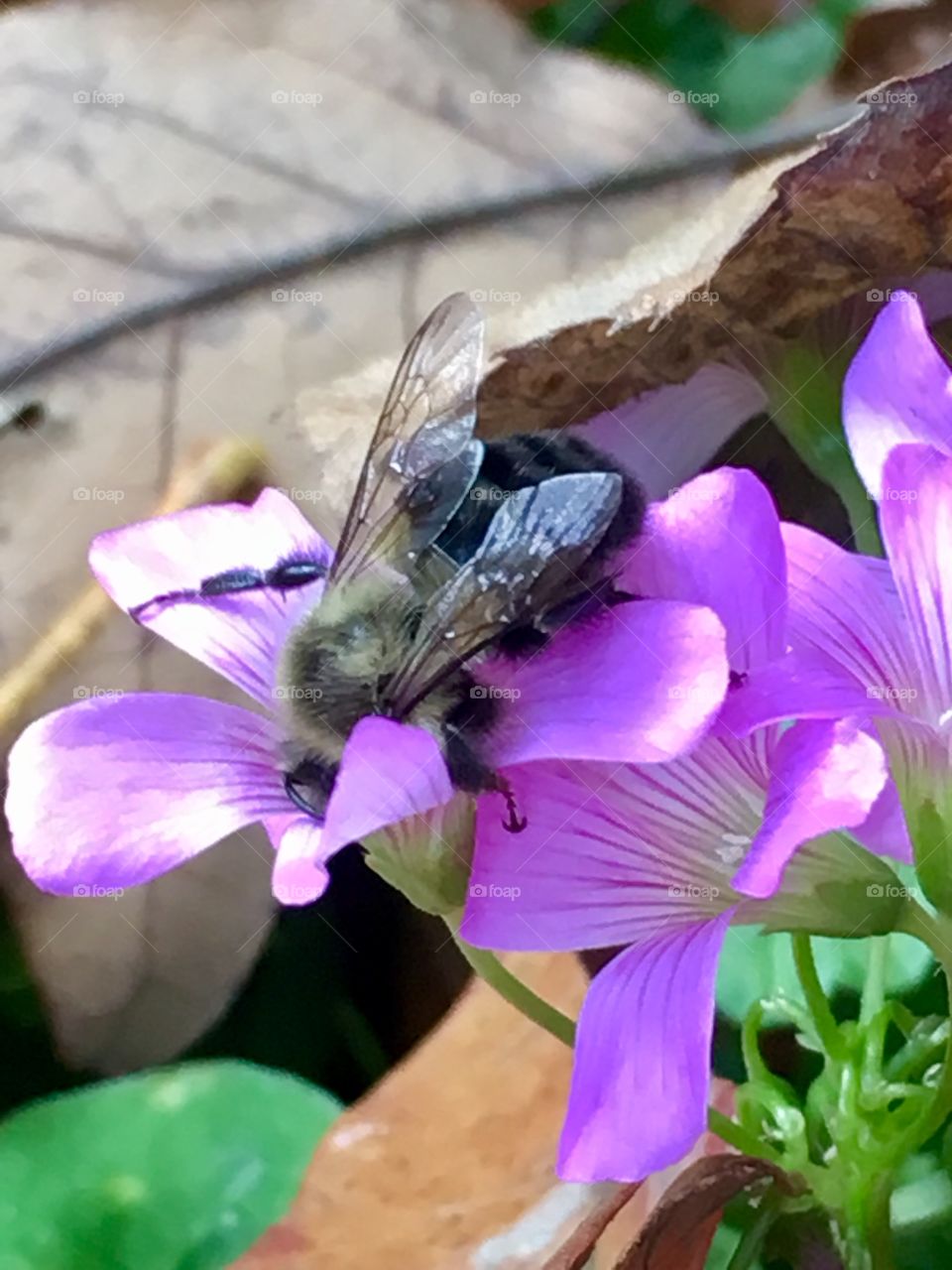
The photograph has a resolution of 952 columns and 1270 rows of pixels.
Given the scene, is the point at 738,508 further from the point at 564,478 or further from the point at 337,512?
the point at 337,512

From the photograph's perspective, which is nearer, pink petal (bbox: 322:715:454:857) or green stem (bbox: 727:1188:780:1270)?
pink petal (bbox: 322:715:454:857)

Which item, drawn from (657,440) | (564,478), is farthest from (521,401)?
(564,478)
